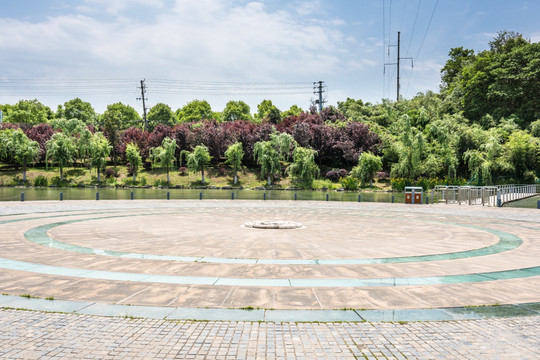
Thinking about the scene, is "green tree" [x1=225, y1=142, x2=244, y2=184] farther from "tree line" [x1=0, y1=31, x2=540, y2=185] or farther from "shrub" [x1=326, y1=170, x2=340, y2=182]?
"shrub" [x1=326, y1=170, x2=340, y2=182]

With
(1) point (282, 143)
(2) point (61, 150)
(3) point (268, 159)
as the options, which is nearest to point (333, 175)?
(1) point (282, 143)

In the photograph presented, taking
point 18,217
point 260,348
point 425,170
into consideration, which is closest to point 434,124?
point 425,170

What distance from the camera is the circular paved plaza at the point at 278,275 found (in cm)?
519

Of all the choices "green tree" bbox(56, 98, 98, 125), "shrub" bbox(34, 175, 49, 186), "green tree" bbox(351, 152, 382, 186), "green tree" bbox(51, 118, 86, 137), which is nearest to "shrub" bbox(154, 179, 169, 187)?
"shrub" bbox(34, 175, 49, 186)

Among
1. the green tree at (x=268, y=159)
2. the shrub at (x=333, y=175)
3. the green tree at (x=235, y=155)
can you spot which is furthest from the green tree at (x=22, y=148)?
the shrub at (x=333, y=175)

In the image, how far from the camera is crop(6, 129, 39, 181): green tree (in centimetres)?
6094

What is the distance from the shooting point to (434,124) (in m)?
57.4

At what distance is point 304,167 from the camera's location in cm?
5656

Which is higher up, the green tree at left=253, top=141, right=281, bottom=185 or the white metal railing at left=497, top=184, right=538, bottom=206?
the green tree at left=253, top=141, right=281, bottom=185

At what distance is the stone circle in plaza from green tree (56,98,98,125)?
366 ft

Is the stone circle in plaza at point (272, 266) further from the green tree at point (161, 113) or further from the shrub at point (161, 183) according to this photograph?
the green tree at point (161, 113)

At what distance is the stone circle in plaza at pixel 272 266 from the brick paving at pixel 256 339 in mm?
784

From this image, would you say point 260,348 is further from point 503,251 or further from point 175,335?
point 503,251

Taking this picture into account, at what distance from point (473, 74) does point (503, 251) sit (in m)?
68.5
